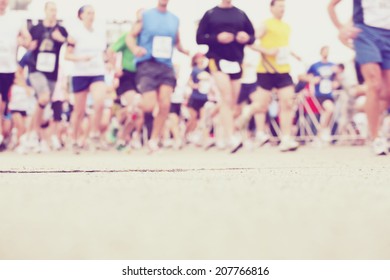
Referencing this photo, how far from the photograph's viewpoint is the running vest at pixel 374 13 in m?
5.90

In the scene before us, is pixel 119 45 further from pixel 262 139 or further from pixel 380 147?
pixel 380 147

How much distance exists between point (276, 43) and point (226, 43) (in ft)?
2.06

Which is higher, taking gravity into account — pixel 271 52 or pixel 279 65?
A: pixel 271 52

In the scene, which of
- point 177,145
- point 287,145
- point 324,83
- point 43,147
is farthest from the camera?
point 177,145

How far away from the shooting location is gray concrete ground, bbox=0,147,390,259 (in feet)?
5.21

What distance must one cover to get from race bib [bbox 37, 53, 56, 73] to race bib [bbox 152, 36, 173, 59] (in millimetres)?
1487

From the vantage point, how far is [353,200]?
2553 millimetres

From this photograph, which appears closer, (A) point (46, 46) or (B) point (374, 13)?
(B) point (374, 13)

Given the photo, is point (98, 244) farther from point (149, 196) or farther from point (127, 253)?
point (149, 196)

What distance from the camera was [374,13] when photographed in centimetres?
591

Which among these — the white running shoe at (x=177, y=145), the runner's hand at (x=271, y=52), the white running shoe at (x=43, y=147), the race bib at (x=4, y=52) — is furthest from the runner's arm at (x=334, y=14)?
the white running shoe at (x=177, y=145)

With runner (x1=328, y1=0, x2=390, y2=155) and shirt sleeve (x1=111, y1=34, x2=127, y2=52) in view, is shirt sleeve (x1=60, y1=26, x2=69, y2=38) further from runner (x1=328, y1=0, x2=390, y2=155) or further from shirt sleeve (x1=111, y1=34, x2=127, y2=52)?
runner (x1=328, y1=0, x2=390, y2=155)

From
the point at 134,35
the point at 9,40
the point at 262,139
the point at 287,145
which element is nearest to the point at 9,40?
the point at 9,40
